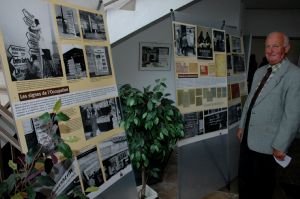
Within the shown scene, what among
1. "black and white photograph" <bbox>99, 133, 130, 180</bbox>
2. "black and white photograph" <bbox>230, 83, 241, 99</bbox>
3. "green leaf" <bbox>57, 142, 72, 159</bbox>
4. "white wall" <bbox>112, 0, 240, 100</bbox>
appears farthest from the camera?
"white wall" <bbox>112, 0, 240, 100</bbox>

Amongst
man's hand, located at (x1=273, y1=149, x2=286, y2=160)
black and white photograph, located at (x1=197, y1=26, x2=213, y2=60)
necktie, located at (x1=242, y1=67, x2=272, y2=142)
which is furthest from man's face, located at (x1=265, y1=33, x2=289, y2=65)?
man's hand, located at (x1=273, y1=149, x2=286, y2=160)

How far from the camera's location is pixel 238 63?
303 centimetres

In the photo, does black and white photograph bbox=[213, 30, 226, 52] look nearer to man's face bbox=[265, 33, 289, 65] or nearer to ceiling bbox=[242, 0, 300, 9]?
man's face bbox=[265, 33, 289, 65]

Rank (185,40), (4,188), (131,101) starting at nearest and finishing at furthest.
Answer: (4,188), (131,101), (185,40)

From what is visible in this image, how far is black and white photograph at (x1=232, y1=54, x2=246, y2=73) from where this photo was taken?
2945 mm

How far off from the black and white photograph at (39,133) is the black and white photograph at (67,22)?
0.47m

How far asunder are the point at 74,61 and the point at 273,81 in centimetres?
144

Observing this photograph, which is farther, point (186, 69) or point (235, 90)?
point (235, 90)

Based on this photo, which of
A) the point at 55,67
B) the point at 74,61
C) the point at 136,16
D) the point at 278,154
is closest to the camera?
the point at 55,67

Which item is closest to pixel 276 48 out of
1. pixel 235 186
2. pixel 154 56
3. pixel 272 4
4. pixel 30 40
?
pixel 30 40

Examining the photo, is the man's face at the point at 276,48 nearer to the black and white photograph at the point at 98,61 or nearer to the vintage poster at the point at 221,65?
the vintage poster at the point at 221,65

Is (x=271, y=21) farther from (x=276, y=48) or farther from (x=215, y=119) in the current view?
(x=276, y=48)

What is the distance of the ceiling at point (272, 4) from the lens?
4.46m

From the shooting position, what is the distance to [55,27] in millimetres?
1316
